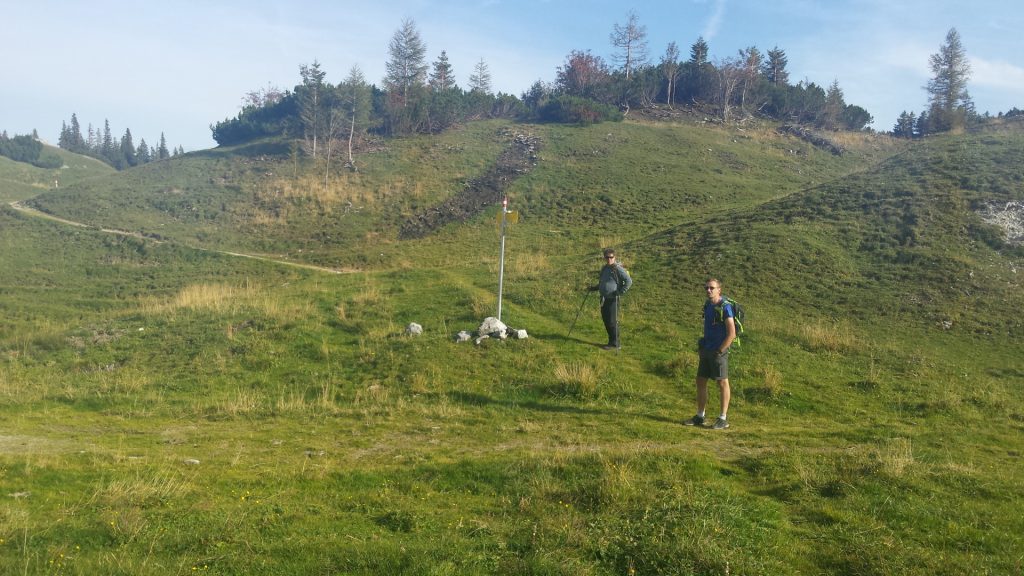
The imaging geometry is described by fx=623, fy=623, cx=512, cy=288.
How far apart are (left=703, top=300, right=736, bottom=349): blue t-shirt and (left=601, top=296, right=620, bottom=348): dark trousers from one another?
3773 millimetres

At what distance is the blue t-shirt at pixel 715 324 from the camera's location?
9.17m

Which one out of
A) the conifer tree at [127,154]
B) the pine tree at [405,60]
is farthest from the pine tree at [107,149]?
the pine tree at [405,60]

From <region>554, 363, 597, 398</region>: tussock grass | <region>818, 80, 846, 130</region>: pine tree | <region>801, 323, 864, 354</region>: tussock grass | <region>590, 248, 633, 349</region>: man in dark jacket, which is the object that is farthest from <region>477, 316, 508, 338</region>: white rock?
<region>818, 80, 846, 130</region>: pine tree

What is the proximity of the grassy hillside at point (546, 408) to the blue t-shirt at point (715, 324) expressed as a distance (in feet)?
4.32

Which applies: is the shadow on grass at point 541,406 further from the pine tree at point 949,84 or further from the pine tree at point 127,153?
the pine tree at point 127,153

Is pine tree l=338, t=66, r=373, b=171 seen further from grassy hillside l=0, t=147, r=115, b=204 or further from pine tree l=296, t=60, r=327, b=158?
grassy hillside l=0, t=147, r=115, b=204

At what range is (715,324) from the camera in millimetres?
9242

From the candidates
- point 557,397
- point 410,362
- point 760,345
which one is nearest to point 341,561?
point 557,397

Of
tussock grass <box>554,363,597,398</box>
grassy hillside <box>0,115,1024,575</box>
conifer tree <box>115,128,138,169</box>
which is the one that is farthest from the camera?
conifer tree <box>115,128,138,169</box>


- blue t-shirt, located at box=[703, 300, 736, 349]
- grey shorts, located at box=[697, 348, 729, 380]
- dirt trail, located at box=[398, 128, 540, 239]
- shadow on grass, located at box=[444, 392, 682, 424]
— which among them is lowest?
shadow on grass, located at box=[444, 392, 682, 424]

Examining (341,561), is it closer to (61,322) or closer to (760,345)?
(760,345)

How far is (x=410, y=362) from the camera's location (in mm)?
12758

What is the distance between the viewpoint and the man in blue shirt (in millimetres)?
9172

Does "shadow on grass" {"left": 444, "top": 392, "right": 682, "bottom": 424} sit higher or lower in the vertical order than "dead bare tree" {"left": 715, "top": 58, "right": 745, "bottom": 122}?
lower
